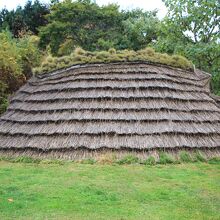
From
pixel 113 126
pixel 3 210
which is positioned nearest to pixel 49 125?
pixel 113 126

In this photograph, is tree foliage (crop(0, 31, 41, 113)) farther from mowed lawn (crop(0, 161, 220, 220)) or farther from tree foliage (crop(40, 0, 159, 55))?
tree foliage (crop(40, 0, 159, 55))

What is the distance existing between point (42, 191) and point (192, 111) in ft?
19.8

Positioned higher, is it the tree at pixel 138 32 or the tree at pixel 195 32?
the tree at pixel 138 32

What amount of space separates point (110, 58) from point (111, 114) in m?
2.83

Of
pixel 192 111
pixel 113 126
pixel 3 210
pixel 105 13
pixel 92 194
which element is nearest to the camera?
pixel 3 210

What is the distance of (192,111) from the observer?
1236 centimetres

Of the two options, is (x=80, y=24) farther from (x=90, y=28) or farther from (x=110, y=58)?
(x=110, y=58)

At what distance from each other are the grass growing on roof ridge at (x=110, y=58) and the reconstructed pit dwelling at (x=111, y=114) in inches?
8.9

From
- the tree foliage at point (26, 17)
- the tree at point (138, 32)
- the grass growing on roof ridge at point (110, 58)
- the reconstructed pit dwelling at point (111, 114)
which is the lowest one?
the reconstructed pit dwelling at point (111, 114)

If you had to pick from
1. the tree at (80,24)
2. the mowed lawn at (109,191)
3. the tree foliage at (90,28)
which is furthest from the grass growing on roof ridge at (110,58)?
the tree at (80,24)

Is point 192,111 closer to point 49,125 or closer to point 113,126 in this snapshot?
point 113,126

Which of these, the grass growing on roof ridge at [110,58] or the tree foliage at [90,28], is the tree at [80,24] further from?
the grass growing on roof ridge at [110,58]

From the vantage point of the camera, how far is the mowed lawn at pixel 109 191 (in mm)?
6535

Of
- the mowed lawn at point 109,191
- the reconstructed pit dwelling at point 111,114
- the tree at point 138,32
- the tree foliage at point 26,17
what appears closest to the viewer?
the mowed lawn at point 109,191
